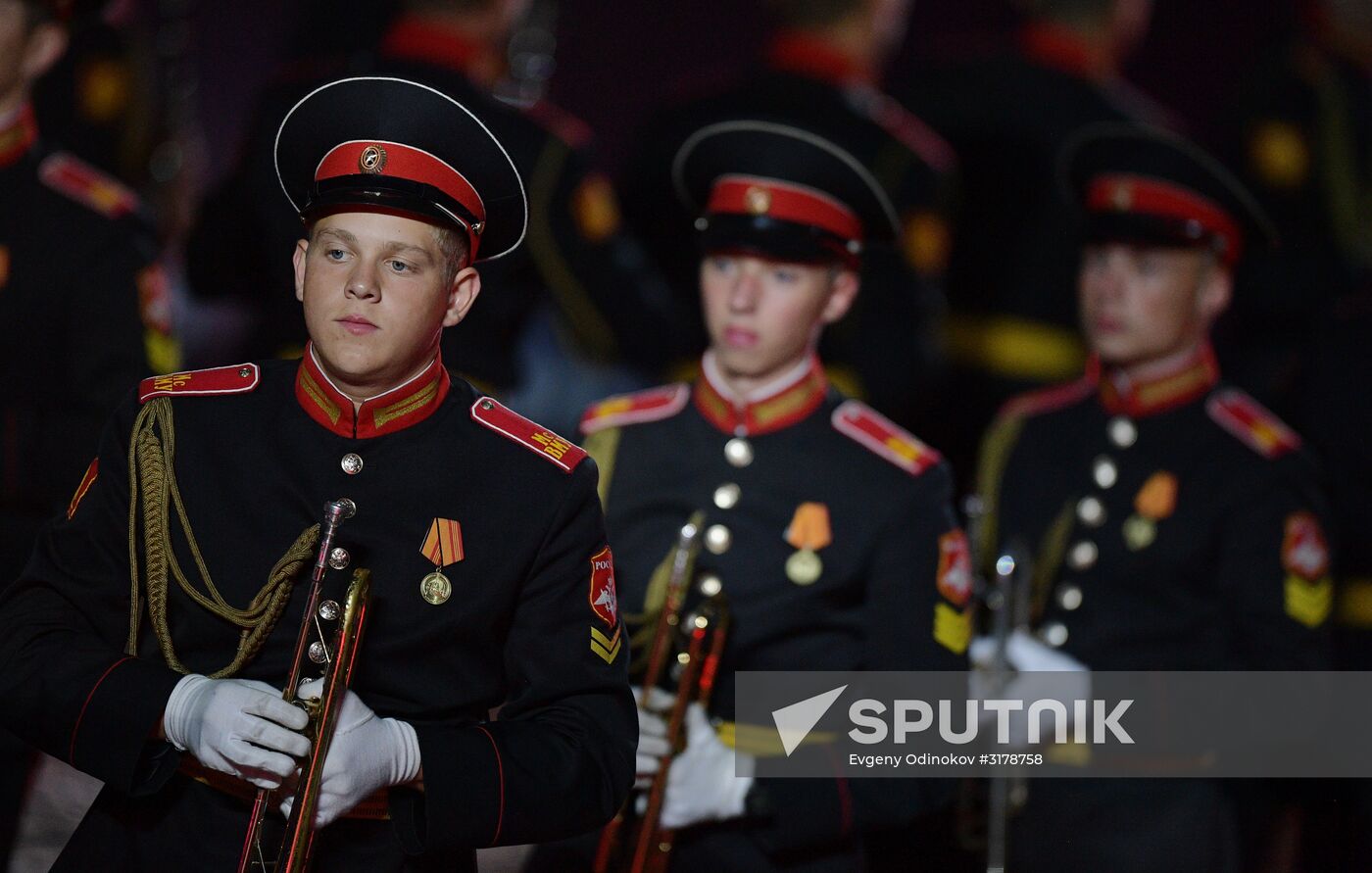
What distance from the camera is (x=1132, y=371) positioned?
4738mm

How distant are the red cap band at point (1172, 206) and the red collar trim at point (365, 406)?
8.53 ft

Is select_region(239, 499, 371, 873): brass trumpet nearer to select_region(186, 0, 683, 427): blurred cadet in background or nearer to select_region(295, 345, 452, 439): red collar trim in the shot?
select_region(295, 345, 452, 439): red collar trim

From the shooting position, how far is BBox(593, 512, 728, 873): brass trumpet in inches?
136

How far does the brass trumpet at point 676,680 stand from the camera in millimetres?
3451

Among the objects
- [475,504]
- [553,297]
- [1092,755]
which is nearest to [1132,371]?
[1092,755]

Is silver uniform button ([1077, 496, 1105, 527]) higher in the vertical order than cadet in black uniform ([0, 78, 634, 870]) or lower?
higher

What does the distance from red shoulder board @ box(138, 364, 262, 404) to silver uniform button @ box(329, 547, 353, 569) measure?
14.7 inches

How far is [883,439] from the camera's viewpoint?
3885 millimetres

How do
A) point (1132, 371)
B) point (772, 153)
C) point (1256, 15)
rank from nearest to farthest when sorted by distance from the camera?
point (772, 153), point (1132, 371), point (1256, 15)

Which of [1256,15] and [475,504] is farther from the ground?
[1256,15]

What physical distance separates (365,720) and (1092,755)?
243 centimetres

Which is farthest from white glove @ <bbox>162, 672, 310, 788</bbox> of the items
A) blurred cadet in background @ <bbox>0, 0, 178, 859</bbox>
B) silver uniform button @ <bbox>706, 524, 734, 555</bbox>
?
silver uniform button @ <bbox>706, 524, 734, 555</bbox>

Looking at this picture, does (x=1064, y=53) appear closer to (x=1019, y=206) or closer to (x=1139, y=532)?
(x=1019, y=206)

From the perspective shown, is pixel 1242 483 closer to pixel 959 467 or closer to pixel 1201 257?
pixel 1201 257
